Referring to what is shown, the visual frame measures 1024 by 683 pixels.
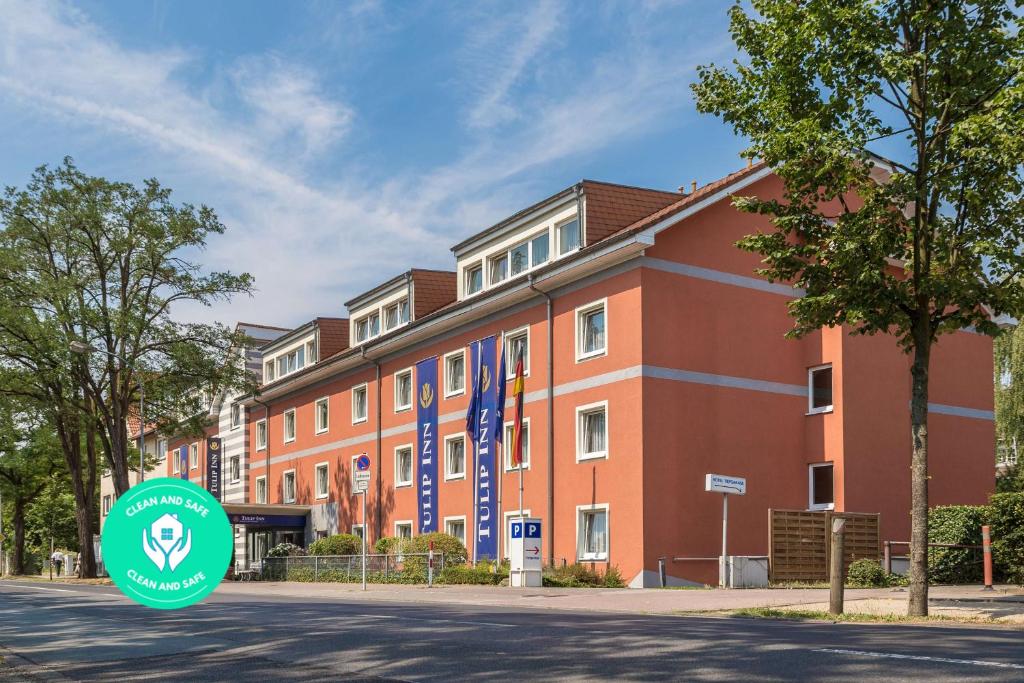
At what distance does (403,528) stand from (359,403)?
644 centimetres

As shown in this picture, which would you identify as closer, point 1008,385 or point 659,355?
point 659,355

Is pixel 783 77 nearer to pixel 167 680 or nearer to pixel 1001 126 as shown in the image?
pixel 1001 126

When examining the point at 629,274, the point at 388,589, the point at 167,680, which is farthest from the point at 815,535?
the point at 167,680

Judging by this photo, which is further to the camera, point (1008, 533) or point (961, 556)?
point (961, 556)

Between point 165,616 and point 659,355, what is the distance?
15426 millimetres

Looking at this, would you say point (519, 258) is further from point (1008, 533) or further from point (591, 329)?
point (1008, 533)

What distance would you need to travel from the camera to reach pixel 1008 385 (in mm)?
42500

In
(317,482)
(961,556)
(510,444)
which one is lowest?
(961,556)

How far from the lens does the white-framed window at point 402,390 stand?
40656mm

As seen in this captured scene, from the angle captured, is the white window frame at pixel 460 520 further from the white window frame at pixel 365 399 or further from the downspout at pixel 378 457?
the white window frame at pixel 365 399

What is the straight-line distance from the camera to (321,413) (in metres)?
47.9

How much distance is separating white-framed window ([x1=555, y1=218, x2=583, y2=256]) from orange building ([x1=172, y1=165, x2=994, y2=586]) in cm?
6

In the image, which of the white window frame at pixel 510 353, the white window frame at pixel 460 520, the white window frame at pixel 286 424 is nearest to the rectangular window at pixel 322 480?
the white window frame at pixel 286 424

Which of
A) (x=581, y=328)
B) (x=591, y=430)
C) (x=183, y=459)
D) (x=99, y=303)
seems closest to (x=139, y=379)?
(x=99, y=303)
